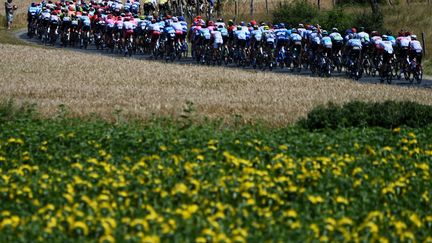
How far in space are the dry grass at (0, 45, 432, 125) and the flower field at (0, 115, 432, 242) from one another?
460 centimetres

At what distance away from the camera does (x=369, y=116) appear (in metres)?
21.2

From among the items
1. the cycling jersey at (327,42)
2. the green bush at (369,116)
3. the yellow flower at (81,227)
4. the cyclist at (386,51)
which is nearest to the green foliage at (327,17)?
the cycling jersey at (327,42)

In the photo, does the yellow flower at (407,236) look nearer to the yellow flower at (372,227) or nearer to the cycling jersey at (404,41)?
the yellow flower at (372,227)

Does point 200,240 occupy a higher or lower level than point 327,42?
higher

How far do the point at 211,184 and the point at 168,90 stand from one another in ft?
52.7

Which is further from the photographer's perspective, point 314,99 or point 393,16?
point 393,16

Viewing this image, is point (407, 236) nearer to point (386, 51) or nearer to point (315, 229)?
point (315, 229)

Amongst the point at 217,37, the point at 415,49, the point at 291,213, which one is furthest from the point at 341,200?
the point at 217,37

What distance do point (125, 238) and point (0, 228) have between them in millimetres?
1613

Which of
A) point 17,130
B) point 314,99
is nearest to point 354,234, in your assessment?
point 17,130

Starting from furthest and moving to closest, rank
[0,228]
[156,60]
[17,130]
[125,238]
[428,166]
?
[156,60], [17,130], [428,166], [0,228], [125,238]

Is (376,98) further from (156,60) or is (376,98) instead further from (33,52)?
(33,52)

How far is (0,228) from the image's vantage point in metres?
12.6

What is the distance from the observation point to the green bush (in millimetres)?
20844
